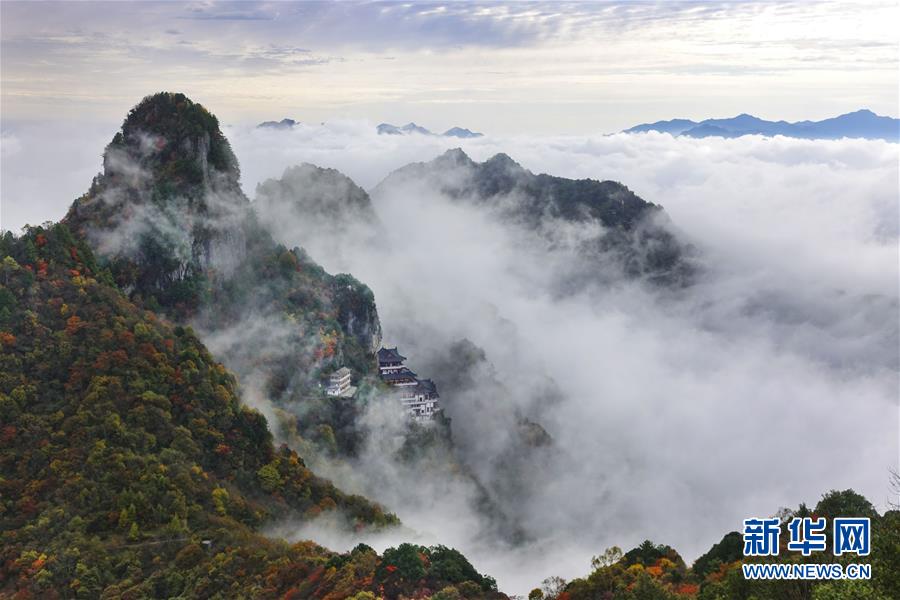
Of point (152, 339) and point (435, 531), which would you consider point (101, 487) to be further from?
point (435, 531)

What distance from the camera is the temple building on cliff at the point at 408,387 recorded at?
254 ft

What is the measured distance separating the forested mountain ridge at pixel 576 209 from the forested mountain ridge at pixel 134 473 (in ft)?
402

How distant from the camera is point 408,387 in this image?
259 ft

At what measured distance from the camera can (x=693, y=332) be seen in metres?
156

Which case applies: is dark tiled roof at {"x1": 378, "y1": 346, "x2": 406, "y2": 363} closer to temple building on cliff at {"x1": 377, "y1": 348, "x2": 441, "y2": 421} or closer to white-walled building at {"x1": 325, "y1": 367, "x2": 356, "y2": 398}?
temple building on cliff at {"x1": 377, "y1": 348, "x2": 441, "y2": 421}

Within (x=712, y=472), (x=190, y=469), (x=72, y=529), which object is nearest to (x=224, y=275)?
(x=190, y=469)

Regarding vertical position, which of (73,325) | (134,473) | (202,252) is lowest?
(134,473)

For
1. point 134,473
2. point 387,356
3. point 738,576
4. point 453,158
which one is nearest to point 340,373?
point 387,356

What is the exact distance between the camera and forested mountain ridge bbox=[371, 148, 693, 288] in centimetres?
16988

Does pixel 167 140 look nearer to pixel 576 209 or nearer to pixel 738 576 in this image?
pixel 738 576

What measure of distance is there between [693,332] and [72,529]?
13838cm

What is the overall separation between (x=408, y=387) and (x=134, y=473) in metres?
40.2

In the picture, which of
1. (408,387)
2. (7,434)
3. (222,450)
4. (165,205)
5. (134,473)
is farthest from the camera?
(408,387)

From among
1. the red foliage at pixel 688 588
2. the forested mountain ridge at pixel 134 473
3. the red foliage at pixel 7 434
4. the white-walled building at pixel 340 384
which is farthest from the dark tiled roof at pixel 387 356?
the red foliage at pixel 688 588
